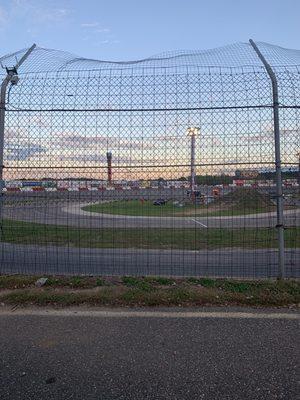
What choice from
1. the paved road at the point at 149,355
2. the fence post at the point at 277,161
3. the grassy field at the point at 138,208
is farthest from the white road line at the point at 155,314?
the grassy field at the point at 138,208

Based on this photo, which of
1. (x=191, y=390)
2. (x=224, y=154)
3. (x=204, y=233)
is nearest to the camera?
(x=191, y=390)

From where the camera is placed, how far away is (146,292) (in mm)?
5836

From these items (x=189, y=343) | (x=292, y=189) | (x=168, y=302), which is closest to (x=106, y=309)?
(x=168, y=302)

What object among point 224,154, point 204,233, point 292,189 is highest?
point 224,154

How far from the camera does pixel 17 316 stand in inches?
204

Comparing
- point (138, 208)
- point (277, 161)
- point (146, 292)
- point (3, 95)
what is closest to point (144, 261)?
point (138, 208)

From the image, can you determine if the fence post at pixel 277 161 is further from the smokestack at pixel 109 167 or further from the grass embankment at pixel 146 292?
the smokestack at pixel 109 167

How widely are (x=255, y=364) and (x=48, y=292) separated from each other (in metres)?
2.98

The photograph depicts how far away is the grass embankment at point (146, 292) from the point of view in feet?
18.4

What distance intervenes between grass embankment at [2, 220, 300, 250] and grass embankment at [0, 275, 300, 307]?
6112 mm

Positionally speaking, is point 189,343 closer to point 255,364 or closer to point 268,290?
point 255,364

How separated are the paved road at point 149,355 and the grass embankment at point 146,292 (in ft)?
1.08

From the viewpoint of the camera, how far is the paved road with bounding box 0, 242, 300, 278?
905 centimetres

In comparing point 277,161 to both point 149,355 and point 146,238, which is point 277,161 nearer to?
point 149,355
